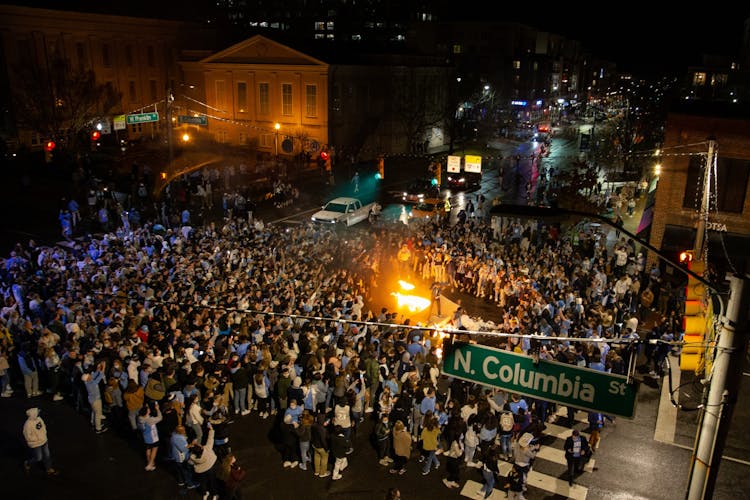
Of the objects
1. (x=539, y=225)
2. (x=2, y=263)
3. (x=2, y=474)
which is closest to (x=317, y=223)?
(x=539, y=225)

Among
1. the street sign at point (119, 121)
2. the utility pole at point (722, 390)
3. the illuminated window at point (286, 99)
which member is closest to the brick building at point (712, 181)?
the utility pole at point (722, 390)

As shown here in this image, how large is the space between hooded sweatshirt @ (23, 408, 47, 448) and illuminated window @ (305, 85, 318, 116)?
3711 centimetres

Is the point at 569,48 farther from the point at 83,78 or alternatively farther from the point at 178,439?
the point at 178,439

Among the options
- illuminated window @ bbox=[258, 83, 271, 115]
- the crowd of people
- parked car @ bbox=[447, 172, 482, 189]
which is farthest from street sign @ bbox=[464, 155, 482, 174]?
the crowd of people

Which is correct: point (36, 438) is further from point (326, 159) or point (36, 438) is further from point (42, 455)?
point (326, 159)

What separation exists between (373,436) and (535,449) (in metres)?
3.73

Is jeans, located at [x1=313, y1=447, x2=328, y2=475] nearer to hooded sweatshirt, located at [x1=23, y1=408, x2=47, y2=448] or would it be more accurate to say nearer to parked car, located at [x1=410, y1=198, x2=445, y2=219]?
hooded sweatshirt, located at [x1=23, y1=408, x2=47, y2=448]

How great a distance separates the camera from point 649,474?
38.3 feet

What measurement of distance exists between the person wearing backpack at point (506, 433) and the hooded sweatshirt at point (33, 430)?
8.75m

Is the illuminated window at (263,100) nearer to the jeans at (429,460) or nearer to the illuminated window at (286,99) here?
the illuminated window at (286,99)

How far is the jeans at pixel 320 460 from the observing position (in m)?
11.1

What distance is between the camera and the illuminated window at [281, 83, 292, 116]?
4553 cm

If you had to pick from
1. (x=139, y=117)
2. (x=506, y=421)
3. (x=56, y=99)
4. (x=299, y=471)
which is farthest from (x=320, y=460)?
(x=56, y=99)

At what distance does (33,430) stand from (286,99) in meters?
38.5
